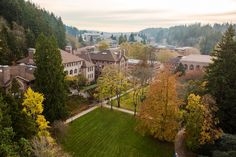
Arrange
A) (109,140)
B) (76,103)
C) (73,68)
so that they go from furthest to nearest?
(73,68)
(76,103)
(109,140)

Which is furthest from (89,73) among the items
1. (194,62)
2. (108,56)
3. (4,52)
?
(194,62)

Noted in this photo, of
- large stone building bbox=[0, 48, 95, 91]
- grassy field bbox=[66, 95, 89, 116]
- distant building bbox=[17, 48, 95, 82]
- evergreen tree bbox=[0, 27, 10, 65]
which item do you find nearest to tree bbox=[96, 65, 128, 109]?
grassy field bbox=[66, 95, 89, 116]

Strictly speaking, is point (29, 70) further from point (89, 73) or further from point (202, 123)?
point (202, 123)

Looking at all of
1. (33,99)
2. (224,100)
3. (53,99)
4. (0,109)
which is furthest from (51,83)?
(224,100)

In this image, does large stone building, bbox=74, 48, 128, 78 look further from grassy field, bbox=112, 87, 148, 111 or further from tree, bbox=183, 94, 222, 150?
tree, bbox=183, 94, 222, 150

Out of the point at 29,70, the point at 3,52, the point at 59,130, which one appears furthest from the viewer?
the point at 3,52

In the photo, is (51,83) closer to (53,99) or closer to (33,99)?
(53,99)
